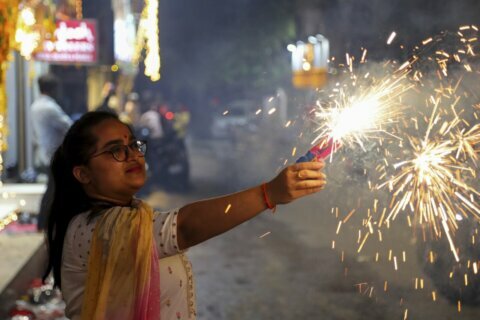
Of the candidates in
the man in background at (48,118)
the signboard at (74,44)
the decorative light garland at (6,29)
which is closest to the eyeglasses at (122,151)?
the decorative light garland at (6,29)

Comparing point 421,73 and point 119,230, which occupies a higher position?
point 421,73

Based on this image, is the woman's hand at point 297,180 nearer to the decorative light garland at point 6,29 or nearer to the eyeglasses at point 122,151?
the eyeglasses at point 122,151

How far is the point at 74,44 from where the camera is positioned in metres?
12.1

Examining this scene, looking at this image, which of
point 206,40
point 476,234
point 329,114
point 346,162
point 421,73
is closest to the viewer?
point 329,114

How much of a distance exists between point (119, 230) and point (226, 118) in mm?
37107

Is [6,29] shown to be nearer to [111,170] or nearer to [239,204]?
[111,170]

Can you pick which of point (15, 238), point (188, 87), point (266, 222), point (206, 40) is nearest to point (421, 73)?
point (15, 238)

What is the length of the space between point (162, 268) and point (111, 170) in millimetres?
394

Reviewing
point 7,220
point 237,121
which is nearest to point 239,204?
point 7,220

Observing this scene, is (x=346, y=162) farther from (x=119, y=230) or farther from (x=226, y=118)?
(x=226, y=118)

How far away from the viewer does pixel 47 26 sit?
9984 millimetres

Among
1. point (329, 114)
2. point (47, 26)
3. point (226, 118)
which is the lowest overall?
point (226, 118)

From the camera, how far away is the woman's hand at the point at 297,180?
2.31 m

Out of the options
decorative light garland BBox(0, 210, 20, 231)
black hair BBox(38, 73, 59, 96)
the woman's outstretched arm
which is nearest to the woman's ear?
the woman's outstretched arm
